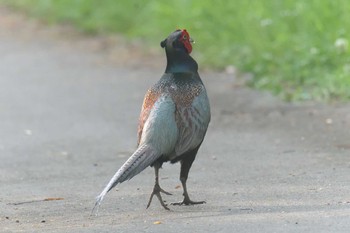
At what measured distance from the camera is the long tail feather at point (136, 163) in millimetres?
6570

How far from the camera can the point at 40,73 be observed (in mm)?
15758

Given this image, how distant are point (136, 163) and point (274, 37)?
713cm

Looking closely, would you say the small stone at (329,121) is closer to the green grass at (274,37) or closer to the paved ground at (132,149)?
the paved ground at (132,149)

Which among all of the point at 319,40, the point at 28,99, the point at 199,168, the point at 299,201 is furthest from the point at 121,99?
the point at 299,201

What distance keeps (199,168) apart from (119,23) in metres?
9.64

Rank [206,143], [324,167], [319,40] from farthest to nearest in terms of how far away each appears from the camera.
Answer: [319,40], [206,143], [324,167]

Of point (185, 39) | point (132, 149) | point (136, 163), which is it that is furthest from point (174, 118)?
point (132, 149)

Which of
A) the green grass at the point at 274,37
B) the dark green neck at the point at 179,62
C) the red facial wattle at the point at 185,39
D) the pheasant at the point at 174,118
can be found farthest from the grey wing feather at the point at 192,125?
the green grass at the point at 274,37

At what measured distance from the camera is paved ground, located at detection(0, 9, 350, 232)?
670cm

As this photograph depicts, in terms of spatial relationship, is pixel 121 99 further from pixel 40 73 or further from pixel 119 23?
pixel 119 23

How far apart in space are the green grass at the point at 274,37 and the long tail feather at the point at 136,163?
478 centimetres

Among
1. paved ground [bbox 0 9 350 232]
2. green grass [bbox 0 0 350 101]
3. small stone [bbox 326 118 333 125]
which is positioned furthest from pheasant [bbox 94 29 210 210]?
green grass [bbox 0 0 350 101]

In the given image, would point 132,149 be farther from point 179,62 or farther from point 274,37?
point 274,37

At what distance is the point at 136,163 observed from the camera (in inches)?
264
